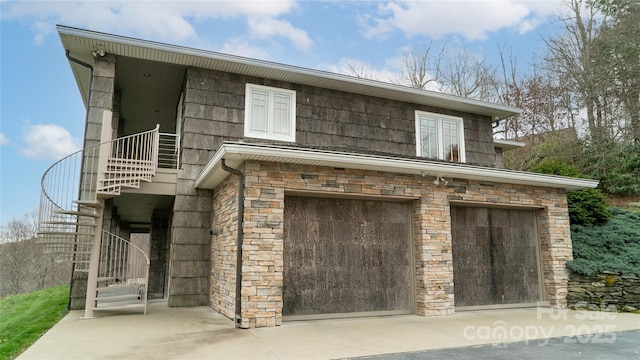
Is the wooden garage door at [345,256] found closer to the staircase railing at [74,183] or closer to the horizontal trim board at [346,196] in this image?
the horizontal trim board at [346,196]

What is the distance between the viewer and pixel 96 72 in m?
8.22

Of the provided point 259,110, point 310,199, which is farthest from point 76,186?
point 310,199

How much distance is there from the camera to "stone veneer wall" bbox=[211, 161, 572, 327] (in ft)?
19.6

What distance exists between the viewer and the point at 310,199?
22.6 feet

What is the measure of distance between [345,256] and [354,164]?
1682mm

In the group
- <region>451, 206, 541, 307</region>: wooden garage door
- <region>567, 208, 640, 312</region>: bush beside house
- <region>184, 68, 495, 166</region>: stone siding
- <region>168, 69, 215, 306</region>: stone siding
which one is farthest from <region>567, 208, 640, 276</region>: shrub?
<region>168, 69, 215, 306</region>: stone siding

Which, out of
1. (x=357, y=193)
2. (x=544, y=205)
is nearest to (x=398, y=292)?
(x=357, y=193)

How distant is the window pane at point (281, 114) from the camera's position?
9117 millimetres

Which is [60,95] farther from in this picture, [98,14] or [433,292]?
[433,292]

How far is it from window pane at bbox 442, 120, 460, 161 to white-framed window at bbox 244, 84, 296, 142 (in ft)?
14.5

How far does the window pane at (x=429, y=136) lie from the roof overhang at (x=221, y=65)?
496 millimetres

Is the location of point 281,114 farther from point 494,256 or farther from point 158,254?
point 158,254

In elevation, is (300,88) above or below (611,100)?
below

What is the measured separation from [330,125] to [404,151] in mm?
2163
